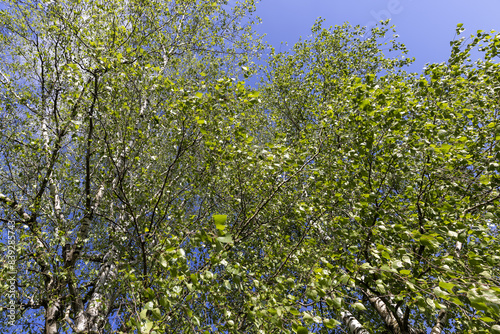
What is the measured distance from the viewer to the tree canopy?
3.37 metres

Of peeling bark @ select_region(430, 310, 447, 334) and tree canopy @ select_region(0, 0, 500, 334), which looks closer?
tree canopy @ select_region(0, 0, 500, 334)

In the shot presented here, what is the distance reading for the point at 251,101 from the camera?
4.45 m

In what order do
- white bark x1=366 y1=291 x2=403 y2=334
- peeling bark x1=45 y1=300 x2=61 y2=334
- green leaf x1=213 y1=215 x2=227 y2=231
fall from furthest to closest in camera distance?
white bark x1=366 y1=291 x2=403 y2=334
peeling bark x1=45 y1=300 x2=61 y2=334
green leaf x1=213 y1=215 x2=227 y2=231

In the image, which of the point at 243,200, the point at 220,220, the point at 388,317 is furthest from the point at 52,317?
the point at 388,317

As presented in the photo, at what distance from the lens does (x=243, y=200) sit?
5.96 m

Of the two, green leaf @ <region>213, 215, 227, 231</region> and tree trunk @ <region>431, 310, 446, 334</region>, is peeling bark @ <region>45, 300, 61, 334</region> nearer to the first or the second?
green leaf @ <region>213, 215, 227, 231</region>

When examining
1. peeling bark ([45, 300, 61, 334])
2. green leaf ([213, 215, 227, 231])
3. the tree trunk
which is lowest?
the tree trunk

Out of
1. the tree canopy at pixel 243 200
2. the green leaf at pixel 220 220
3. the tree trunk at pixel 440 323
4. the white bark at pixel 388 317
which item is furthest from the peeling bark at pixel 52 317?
the tree trunk at pixel 440 323

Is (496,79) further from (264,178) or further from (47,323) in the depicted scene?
(47,323)

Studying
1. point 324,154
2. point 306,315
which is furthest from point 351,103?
point 306,315

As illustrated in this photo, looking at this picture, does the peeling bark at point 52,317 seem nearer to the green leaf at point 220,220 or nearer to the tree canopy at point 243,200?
the tree canopy at point 243,200

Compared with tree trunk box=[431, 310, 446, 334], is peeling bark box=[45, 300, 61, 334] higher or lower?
higher

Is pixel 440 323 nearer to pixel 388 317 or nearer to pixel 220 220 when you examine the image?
pixel 388 317

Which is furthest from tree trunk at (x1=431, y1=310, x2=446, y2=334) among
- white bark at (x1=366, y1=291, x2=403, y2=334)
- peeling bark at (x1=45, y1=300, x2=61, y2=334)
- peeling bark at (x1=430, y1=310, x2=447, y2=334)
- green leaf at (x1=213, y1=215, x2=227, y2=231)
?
peeling bark at (x1=45, y1=300, x2=61, y2=334)
